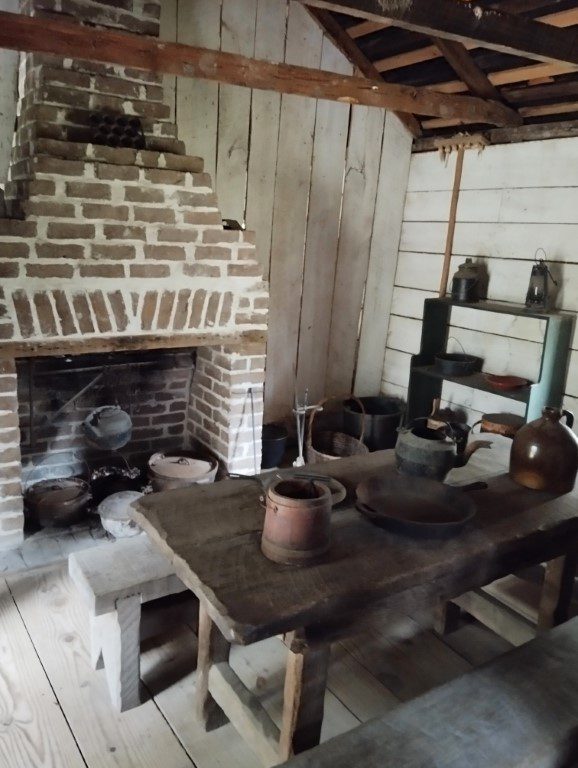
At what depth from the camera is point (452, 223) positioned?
3.96 metres

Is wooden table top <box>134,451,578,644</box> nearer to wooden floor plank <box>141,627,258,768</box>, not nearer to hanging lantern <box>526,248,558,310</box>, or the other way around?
wooden floor plank <box>141,627,258,768</box>

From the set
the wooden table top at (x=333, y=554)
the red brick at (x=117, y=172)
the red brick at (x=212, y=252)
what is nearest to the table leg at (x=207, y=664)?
the wooden table top at (x=333, y=554)

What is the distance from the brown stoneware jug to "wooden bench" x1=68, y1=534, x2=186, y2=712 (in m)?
1.21

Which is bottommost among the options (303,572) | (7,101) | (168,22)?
(303,572)

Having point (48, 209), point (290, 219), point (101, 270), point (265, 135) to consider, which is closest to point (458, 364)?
point (290, 219)

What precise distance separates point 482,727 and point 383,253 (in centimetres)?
343

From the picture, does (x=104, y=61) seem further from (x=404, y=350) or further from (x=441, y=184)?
(x=404, y=350)

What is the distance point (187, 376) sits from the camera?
3.64 metres

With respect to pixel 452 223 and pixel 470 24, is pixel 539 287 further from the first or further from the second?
pixel 470 24

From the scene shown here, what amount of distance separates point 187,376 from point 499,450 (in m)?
1.82

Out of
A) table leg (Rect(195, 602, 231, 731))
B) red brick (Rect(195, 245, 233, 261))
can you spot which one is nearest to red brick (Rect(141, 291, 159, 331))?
red brick (Rect(195, 245, 233, 261))

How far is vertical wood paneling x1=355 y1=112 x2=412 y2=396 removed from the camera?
414 cm

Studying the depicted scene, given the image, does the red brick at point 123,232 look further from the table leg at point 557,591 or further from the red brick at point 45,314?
the table leg at point 557,591

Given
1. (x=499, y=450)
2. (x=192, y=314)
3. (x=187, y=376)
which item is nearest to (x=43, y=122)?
(x=192, y=314)
